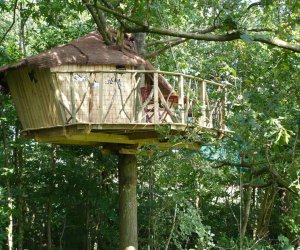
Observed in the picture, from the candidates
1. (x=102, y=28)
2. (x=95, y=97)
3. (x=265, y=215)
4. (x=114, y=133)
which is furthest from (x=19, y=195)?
(x=265, y=215)

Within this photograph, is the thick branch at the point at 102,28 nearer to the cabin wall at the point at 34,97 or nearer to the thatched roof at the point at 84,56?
the thatched roof at the point at 84,56

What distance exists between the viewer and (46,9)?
941 cm

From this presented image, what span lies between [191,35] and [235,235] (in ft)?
34.8

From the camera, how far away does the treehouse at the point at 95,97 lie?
7.19 metres

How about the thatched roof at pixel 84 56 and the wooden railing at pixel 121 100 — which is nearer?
the wooden railing at pixel 121 100

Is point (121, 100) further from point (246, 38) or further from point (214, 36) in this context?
point (246, 38)

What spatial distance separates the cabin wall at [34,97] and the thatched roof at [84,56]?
24 cm

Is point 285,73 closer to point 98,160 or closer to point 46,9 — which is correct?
point 46,9

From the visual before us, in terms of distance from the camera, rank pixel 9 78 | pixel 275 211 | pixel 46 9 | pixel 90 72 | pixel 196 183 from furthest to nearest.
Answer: pixel 275 211 → pixel 196 183 → pixel 46 9 → pixel 9 78 → pixel 90 72

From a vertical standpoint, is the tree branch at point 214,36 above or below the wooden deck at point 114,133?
above

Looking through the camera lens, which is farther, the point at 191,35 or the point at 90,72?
the point at 90,72

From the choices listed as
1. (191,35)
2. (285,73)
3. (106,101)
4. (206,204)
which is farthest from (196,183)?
(191,35)

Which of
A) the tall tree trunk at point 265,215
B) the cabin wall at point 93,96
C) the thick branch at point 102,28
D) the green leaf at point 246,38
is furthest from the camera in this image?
the tall tree trunk at point 265,215

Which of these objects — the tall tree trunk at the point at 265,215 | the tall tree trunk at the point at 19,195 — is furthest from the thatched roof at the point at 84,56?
the tall tree trunk at the point at 19,195
